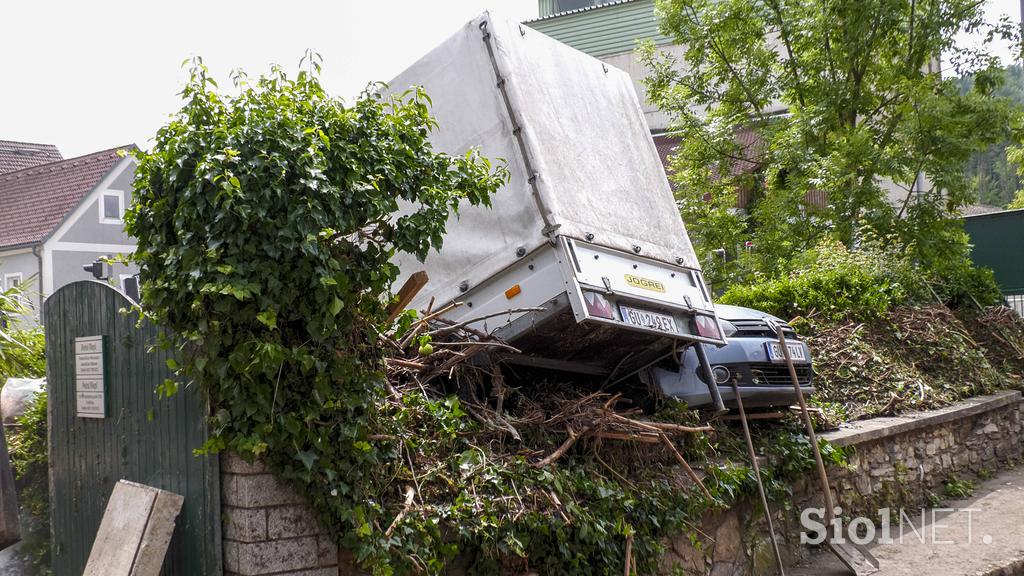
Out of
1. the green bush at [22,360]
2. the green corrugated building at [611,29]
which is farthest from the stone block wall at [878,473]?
the green corrugated building at [611,29]

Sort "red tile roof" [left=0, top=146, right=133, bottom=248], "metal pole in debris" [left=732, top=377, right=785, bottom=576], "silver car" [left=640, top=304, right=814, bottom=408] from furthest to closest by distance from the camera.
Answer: "red tile roof" [left=0, top=146, right=133, bottom=248]
"silver car" [left=640, top=304, right=814, bottom=408]
"metal pole in debris" [left=732, top=377, right=785, bottom=576]

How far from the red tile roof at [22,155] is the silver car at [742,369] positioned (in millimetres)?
35880

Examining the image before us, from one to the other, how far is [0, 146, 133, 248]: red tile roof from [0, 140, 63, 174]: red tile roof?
2251 millimetres

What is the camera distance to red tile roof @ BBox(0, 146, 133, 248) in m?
31.5

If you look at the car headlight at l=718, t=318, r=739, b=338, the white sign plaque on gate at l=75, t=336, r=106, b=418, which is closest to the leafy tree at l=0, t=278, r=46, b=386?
the white sign plaque on gate at l=75, t=336, r=106, b=418

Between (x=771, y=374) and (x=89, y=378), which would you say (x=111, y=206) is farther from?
(x=771, y=374)

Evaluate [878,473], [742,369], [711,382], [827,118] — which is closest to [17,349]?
[711,382]

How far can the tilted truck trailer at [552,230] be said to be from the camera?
6.40m

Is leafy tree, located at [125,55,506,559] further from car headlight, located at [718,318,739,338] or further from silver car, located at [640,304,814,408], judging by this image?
car headlight, located at [718,318,739,338]

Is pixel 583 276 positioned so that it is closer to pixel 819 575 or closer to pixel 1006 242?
pixel 819 575

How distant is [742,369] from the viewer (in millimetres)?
7992

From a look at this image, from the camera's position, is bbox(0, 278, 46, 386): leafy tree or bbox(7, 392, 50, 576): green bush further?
bbox(0, 278, 46, 386): leafy tree

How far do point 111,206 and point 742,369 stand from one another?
29779mm

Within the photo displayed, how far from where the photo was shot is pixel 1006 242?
64.5 feet
